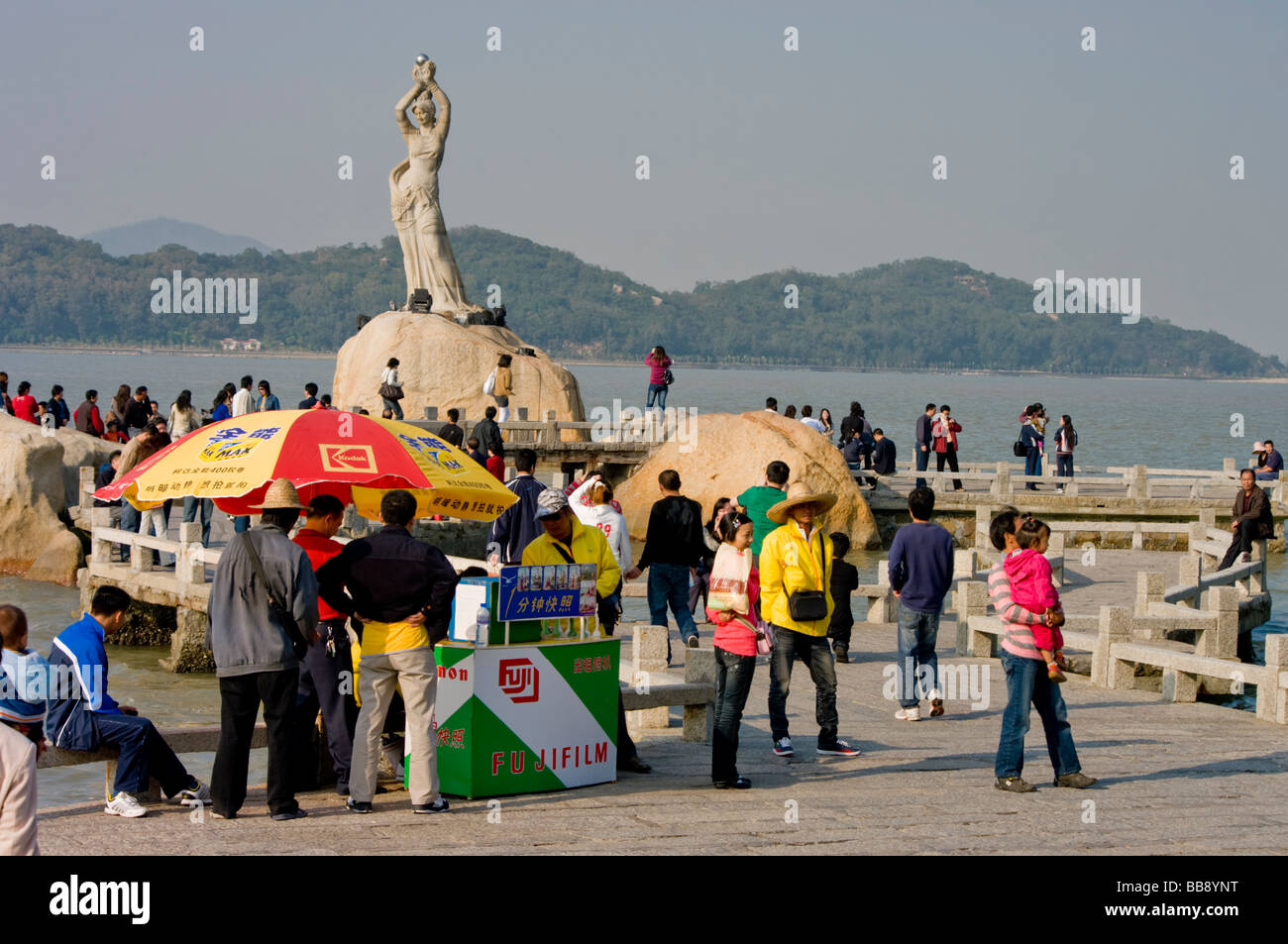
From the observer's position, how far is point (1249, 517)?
2038 centimetres

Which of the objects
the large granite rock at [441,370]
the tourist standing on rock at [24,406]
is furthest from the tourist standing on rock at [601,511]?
the large granite rock at [441,370]

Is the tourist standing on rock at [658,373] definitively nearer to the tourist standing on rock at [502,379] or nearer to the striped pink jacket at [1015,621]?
the tourist standing on rock at [502,379]

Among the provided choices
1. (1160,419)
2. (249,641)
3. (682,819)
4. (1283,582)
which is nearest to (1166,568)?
(1283,582)

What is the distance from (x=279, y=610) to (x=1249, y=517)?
53.4 ft

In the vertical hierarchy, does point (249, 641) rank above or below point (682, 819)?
above

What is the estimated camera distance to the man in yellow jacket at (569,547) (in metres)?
9.25

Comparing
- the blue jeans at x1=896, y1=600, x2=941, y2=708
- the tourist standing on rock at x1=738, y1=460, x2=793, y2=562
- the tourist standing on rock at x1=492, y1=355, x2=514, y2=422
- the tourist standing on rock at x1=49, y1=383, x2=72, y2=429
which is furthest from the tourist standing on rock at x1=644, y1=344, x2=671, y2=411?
the blue jeans at x1=896, y1=600, x2=941, y2=708

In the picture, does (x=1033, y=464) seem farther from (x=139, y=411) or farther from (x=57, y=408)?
(x=57, y=408)

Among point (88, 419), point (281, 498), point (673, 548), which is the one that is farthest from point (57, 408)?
point (281, 498)

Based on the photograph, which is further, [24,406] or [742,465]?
[742,465]

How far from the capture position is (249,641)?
7.76 m

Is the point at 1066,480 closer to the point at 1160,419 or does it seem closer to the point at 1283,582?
the point at 1283,582

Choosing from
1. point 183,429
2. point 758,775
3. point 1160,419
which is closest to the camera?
point 758,775
